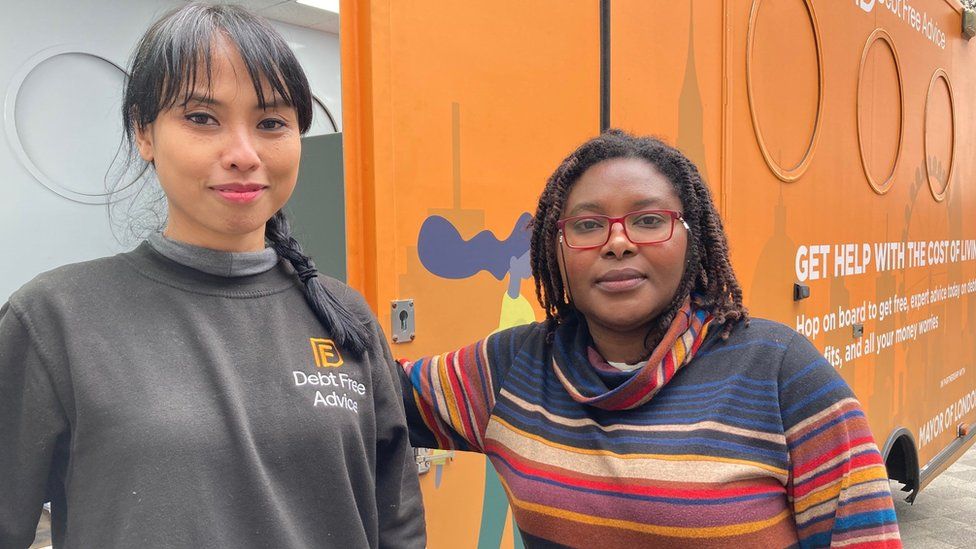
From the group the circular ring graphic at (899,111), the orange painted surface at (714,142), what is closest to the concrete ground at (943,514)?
the orange painted surface at (714,142)

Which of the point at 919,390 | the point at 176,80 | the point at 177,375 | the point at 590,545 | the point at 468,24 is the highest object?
the point at 468,24

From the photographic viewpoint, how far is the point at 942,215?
4.41 metres

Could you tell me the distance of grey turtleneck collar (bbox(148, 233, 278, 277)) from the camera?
996 mm

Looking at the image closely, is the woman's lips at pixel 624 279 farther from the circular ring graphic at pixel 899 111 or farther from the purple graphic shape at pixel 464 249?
the circular ring graphic at pixel 899 111

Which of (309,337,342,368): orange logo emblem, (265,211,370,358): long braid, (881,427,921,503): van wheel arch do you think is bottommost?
(881,427,921,503): van wheel arch

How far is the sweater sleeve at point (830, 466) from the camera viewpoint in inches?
43.4

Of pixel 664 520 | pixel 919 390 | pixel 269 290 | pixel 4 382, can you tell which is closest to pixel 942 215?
pixel 919 390

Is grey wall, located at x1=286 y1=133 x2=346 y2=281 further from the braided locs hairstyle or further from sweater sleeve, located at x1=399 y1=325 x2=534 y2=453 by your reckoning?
the braided locs hairstyle

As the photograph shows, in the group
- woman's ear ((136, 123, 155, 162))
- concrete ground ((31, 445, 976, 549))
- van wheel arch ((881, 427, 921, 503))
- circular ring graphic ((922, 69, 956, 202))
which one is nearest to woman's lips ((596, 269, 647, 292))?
woman's ear ((136, 123, 155, 162))

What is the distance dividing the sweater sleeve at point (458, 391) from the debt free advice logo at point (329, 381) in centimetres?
37

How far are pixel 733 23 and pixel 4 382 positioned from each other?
224 cm

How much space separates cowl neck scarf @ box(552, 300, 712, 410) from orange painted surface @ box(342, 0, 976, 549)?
400 mm

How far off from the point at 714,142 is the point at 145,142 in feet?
5.86

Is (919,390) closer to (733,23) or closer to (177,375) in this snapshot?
(733,23)
